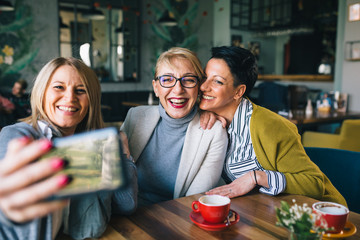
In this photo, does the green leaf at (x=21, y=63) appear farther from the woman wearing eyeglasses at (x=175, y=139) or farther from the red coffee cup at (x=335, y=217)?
the red coffee cup at (x=335, y=217)

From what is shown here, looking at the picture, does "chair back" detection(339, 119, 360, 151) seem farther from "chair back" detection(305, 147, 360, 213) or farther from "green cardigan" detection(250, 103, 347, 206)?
"green cardigan" detection(250, 103, 347, 206)

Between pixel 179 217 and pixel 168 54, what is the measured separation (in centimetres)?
83

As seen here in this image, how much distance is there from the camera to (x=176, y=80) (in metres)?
1.50

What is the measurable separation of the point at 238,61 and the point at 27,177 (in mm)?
1248

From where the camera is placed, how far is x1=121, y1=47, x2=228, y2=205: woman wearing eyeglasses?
4.77 feet

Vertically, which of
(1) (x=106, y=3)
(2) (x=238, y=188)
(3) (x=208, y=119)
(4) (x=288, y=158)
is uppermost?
(1) (x=106, y=3)

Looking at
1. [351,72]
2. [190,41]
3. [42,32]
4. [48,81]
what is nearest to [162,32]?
[190,41]

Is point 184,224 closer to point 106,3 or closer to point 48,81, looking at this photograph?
point 48,81

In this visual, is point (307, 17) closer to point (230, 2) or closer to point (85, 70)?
point (230, 2)

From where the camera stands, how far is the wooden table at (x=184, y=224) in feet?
3.10

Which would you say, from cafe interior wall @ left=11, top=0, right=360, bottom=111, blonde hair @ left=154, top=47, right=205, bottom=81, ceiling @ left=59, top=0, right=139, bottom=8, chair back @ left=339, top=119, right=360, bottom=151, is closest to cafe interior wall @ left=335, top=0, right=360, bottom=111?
cafe interior wall @ left=11, top=0, right=360, bottom=111

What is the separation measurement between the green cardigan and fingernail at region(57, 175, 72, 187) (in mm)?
1024

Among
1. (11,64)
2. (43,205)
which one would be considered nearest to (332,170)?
(43,205)

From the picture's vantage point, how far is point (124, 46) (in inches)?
322
